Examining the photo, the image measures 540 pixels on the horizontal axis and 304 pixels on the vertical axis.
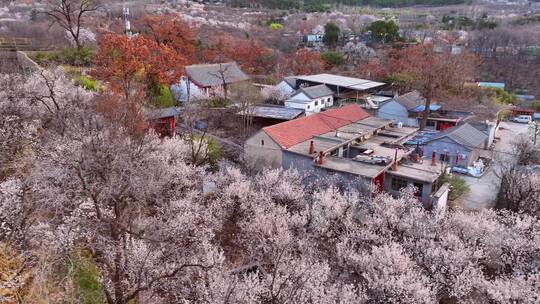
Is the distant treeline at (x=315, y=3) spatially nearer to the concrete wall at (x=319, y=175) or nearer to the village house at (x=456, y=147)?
the village house at (x=456, y=147)

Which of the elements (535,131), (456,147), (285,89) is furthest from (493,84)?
(456,147)

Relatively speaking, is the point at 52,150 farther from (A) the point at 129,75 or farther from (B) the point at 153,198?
(A) the point at 129,75

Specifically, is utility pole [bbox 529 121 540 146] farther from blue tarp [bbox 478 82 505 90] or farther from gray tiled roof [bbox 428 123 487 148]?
blue tarp [bbox 478 82 505 90]

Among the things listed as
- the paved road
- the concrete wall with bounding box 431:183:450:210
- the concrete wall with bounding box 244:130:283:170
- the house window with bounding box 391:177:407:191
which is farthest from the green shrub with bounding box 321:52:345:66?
the concrete wall with bounding box 431:183:450:210

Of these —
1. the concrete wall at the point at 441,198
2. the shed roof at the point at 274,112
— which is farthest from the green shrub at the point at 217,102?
the concrete wall at the point at 441,198

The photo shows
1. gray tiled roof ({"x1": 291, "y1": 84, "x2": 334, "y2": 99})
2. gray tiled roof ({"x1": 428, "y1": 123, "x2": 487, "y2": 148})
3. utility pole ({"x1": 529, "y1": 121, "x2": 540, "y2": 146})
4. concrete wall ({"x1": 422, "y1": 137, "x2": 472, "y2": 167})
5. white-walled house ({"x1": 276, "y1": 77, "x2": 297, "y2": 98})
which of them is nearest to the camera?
concrete wall ({"x1": 422, "y1": 137, "x2": 472, "y2": 167})

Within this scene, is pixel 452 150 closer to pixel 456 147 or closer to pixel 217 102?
pixel 456 147
